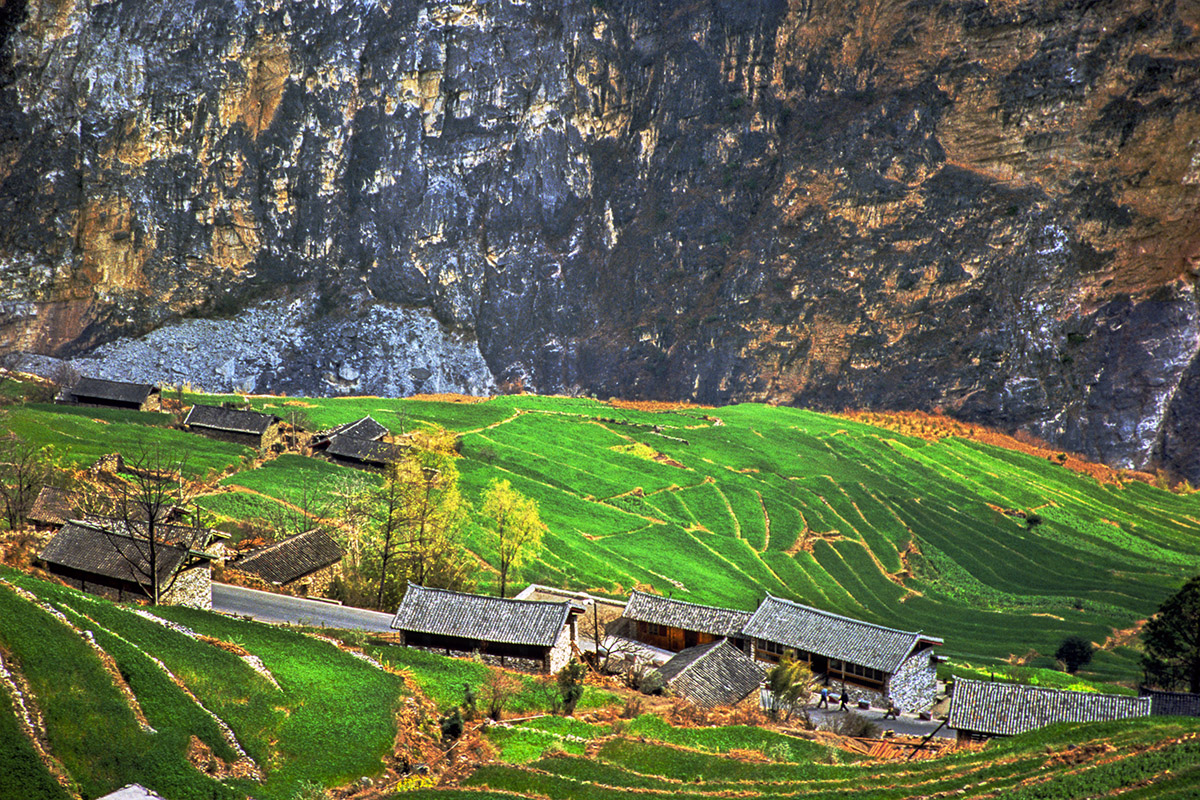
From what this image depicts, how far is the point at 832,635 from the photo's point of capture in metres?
57.9

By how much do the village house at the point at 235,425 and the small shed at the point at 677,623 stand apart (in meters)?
42.1

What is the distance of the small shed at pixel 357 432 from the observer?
292ft

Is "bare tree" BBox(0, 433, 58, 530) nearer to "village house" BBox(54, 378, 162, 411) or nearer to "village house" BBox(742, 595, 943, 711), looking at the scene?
"village house" BBox(54, 378, 162, 411)

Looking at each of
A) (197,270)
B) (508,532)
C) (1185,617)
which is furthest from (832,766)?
(197,270)

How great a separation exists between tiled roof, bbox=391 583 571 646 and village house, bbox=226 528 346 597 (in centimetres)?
960

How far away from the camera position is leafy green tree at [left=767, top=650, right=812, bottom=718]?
156 ft

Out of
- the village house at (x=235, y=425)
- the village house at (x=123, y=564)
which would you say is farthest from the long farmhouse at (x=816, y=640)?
the village house at (x=235, y=425)

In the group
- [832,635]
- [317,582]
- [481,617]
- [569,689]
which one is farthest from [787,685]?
[317,582]

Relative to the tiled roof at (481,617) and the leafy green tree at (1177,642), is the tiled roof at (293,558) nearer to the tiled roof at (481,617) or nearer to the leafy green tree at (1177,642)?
the tiled roof at (481,617)

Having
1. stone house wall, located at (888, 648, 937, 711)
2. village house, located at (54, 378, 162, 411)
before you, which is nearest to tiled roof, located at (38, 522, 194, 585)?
stone house wall, located at (888, 648, 937, 711)

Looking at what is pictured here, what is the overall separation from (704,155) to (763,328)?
104ft

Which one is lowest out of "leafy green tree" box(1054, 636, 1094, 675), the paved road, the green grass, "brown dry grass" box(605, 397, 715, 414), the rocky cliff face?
"leafy green tree" box(1054, 636, 1094, 675)

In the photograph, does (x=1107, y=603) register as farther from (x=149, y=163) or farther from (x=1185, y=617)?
(x=149, y=163)

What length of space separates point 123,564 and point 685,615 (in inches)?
1185
